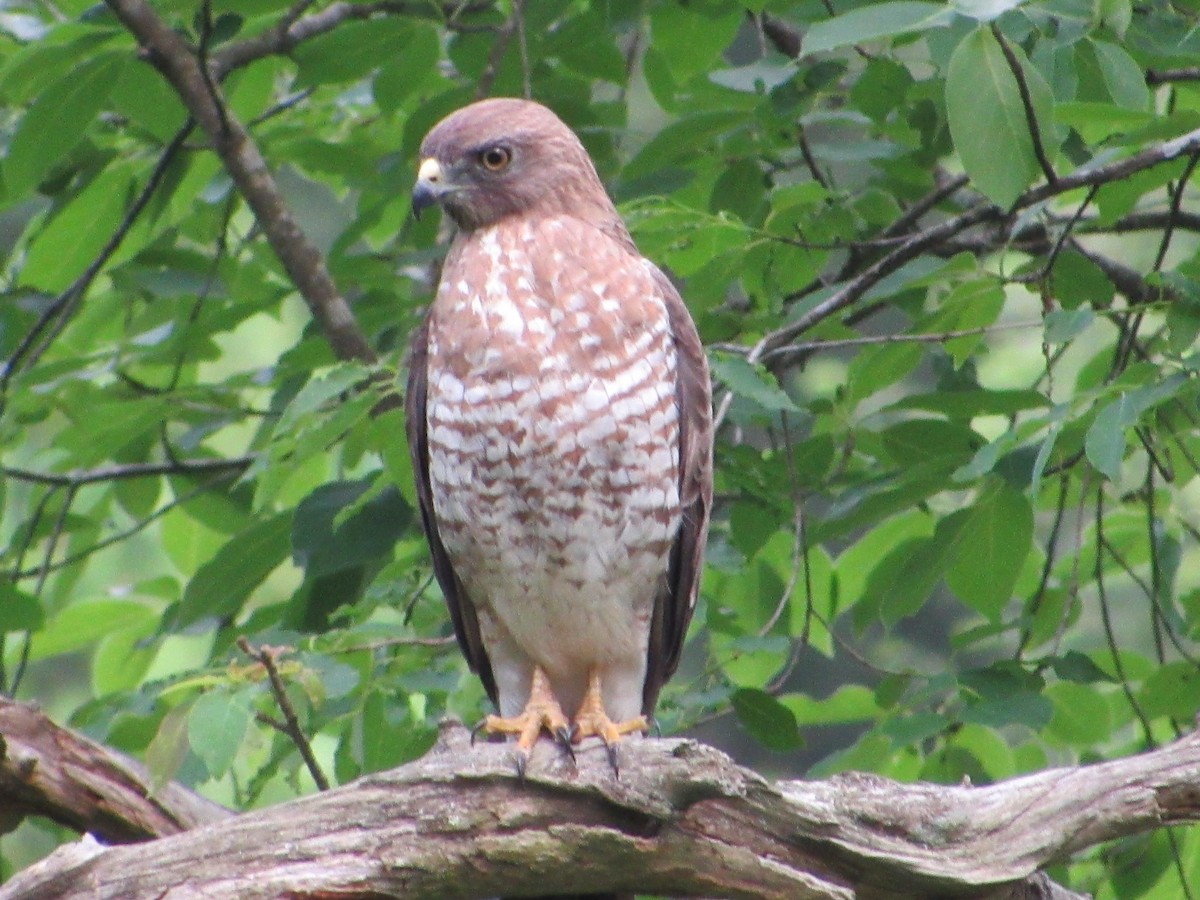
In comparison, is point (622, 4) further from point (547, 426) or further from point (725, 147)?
point (547, 426)

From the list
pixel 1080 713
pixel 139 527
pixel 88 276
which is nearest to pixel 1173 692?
pixel 1080 713

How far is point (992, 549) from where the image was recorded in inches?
151

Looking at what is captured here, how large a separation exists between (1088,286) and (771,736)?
54.0 inches

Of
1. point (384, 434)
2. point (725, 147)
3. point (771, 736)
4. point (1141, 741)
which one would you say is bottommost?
point (1141, 741)

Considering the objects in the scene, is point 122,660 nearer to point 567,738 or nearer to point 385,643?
point 385,643

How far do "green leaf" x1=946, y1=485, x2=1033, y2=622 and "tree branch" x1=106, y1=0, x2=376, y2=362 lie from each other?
5.80 ft

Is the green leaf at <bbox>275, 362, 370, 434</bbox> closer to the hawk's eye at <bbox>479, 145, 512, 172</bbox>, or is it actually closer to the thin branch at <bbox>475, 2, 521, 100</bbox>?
the hawk's eye at <bbox>479, 145, 512, 172</bbox>

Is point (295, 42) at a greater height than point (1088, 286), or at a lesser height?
greater

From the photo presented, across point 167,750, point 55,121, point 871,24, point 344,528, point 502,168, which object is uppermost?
point 871,24

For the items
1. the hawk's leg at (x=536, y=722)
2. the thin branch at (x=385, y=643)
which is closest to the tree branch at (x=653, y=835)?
the hawk's leg at (x=536, y=722)

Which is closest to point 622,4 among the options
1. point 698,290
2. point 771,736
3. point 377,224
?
point 698,290

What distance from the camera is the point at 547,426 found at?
3643mm

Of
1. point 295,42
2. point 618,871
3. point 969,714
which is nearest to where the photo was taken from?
point 618,871

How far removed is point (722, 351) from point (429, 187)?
2.87 ft
